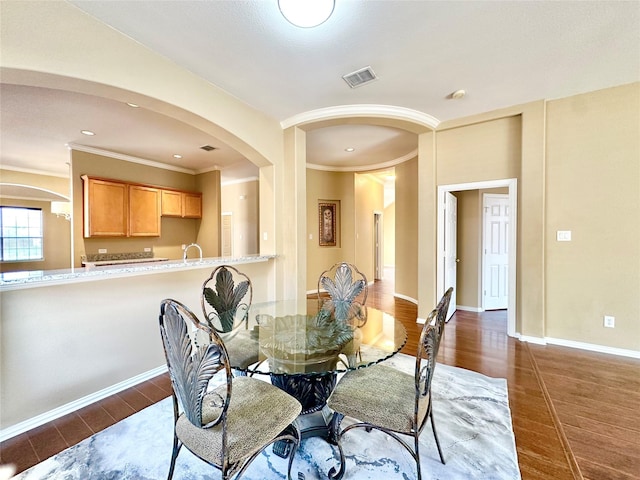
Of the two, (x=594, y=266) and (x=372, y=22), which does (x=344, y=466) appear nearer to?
(x=372, y=22)

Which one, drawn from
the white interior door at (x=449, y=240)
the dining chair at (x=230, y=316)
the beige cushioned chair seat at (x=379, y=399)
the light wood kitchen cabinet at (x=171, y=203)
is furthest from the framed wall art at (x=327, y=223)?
the beige cushioned chair seat at (x=379, y=399)

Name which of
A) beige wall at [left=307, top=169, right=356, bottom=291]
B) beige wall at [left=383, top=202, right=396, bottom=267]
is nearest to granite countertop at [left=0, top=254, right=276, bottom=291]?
beige wall at [left=307, top=169, right=356, bottom=291]

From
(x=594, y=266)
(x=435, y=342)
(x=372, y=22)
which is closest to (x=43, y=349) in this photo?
(x=435, y=342)

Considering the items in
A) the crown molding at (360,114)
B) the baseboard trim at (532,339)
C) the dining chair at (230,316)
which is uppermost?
the crown molding at (360,114)

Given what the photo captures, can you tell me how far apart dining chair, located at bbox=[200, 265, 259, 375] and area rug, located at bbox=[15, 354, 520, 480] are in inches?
23.5

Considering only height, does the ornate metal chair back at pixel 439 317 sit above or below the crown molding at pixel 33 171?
below

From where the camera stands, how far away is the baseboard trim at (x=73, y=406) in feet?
6.04

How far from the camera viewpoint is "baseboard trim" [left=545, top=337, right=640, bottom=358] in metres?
2.96

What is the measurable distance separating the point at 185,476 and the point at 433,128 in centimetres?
440

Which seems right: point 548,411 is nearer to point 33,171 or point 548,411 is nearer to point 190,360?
point 190,360

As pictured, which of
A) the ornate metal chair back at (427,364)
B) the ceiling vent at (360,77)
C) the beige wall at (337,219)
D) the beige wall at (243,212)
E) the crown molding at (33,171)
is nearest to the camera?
the ornate metal chair back at (427,364)

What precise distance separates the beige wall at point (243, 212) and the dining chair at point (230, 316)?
4.70 meters

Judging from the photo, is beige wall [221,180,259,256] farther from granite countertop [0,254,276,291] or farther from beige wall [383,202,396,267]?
beige wall [383,202,396,267]

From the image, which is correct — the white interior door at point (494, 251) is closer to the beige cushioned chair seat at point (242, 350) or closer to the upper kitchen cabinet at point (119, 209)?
the beige cushioned chair seat at point (242, 350)
